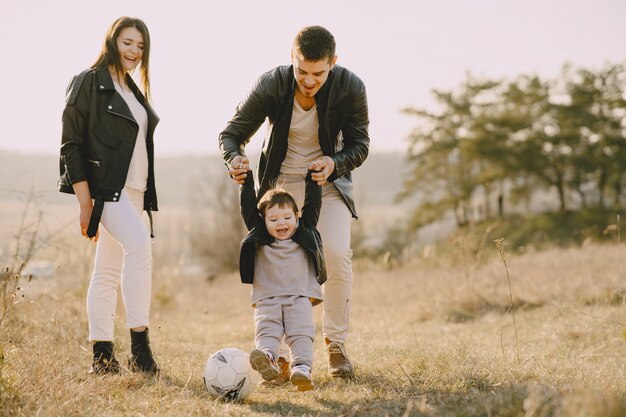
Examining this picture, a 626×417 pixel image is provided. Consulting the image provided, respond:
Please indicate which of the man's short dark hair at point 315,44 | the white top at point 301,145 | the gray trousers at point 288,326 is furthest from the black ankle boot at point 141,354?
the man's short dark hair at point 315,44

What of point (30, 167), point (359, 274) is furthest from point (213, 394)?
point (30, 167)

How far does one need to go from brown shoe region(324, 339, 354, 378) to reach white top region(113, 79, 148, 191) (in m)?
1.74

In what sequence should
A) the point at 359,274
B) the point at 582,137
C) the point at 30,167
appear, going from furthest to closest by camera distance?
1. the point at 30,167
2. the point at 582,137
3. the point at 359,274

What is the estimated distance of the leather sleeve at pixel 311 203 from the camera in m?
4.37

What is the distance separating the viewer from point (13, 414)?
123 inches

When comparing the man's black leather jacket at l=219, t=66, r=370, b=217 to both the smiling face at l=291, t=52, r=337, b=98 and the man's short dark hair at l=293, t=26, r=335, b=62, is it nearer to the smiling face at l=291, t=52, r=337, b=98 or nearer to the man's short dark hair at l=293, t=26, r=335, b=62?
the smiling face at l=291, t=52, r=337, b=98

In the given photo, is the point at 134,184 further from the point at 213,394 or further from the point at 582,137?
the point at 582,137

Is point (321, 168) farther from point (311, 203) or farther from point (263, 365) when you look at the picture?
point (263, 365)

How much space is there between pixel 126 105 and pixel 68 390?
1941mm

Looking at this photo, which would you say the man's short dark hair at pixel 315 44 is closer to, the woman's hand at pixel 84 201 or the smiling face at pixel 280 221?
the smiling face at pixel 280 221

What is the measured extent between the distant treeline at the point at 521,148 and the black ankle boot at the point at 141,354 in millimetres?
22503

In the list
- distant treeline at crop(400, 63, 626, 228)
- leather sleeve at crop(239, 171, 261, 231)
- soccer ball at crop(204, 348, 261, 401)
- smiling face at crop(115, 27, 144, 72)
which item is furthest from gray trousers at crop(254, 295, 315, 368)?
distant treeline at crop(400, 63, 626, 228)

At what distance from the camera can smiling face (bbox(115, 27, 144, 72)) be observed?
4469 millimetres

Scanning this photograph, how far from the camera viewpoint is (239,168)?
434 cm
